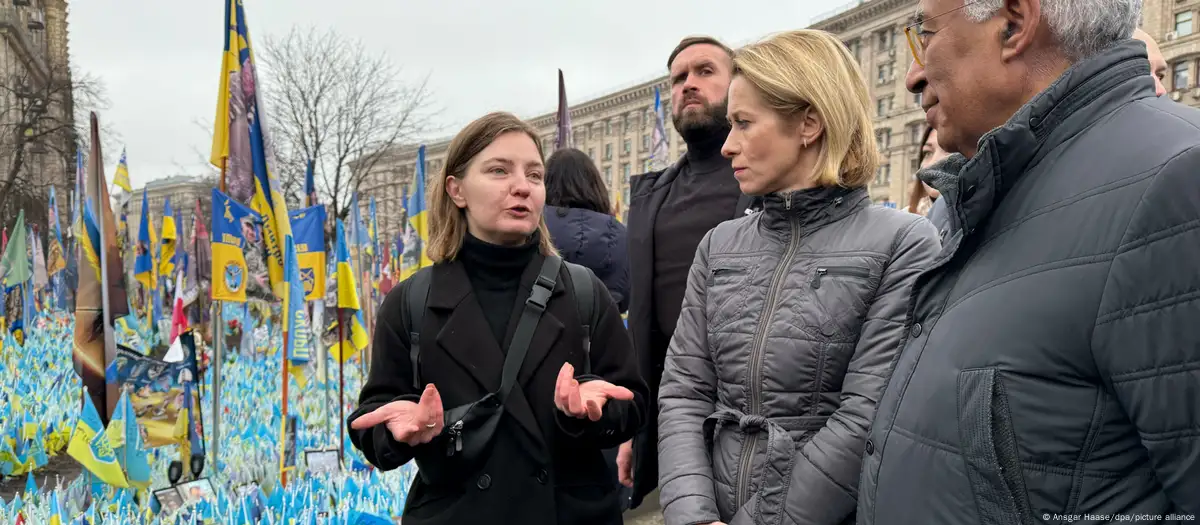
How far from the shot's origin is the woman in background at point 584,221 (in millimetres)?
3611

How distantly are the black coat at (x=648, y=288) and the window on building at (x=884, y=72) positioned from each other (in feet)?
166

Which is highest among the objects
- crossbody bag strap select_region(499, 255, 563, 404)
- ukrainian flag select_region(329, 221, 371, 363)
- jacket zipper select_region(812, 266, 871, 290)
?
jacket zipper select_region(812, 266, 871, 290)

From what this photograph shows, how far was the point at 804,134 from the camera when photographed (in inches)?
73.4

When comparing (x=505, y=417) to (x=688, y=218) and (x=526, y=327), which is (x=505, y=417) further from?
(x=688, y=218)

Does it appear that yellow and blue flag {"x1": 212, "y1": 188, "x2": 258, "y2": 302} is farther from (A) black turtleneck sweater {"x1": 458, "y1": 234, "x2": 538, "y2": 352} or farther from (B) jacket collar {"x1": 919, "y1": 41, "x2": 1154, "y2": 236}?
(B) jacket collar {"x1": 919, "y1": 41, "x2": 1154, "y2": 236}

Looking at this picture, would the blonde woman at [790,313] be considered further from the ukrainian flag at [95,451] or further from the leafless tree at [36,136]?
the leafless tree at [36,136]

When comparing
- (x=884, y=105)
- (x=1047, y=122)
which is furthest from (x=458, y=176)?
(x=884, y=105)

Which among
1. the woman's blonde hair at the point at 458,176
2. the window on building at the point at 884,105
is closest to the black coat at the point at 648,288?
the woman's blonde hair at the point at 458,176

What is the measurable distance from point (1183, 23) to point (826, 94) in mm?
41849

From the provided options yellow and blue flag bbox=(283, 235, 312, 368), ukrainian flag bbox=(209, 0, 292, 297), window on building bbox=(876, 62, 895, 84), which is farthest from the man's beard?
window on building bbox=(876, 62, 895, 84)

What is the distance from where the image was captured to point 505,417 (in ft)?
6.65

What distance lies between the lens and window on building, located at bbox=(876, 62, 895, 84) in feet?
160

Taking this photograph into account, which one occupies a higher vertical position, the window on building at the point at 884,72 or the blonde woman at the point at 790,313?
the window on building at the point at 884,72

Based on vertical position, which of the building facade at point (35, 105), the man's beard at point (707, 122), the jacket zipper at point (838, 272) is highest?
the building facade at point (35, 105)
